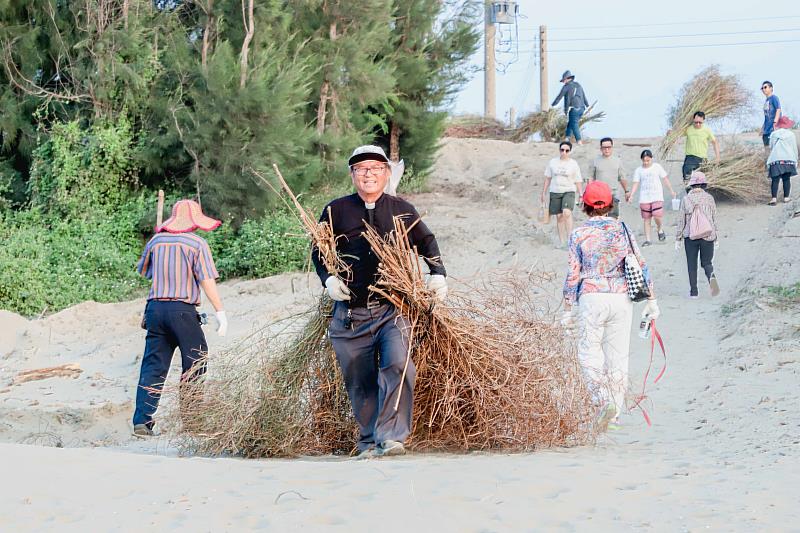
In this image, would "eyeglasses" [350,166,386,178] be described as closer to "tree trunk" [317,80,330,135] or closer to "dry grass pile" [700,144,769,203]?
"tree trunk" [317,80,330,135]

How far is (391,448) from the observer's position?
17.6 ft

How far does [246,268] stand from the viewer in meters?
14.8

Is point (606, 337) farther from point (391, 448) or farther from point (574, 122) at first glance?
point (574, 122)

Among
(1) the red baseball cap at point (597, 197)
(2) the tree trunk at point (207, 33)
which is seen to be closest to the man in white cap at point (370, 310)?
(1) the red baseball cap at point (597, 197)

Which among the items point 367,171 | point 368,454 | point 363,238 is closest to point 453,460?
point 368,454

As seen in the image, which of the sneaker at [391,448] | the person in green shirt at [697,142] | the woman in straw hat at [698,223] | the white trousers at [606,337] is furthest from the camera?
the person in green shirt at [697,142]

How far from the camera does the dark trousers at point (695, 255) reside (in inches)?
474

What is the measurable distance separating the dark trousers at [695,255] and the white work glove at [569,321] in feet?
20.1

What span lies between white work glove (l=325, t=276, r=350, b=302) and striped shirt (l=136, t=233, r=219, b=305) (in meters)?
1.77

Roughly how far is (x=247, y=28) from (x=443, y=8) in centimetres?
550

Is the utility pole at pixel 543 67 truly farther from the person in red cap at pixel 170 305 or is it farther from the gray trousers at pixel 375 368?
the gray trousers at pixel 375 368

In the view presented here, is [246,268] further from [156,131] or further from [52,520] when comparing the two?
[52,520]

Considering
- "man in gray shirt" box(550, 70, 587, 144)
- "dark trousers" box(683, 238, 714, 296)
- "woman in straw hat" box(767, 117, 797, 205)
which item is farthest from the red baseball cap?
"man in gray shirt" box(550, 70, 587, 144)

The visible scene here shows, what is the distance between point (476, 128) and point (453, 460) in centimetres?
2196
